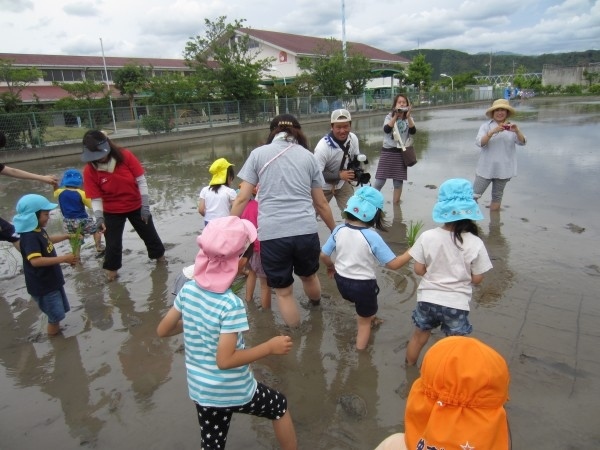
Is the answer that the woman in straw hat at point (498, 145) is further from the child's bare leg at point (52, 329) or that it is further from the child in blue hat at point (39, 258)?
the child's bare leg at point (52, 329)

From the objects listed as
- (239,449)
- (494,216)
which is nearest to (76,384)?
(239,449)

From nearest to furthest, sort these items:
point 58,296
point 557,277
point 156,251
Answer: point 58,296, point 557,277, point 156,251

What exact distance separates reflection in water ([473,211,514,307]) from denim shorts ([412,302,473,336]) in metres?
1.28

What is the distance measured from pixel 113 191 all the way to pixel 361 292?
3005 millimetres

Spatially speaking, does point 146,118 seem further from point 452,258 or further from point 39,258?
point 452,258

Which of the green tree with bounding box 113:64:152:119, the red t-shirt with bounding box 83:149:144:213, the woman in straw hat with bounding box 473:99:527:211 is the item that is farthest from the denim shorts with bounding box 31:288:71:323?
the green tree with bounding box 113:64:152:119

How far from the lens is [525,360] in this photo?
295cm

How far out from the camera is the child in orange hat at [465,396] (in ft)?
3.92

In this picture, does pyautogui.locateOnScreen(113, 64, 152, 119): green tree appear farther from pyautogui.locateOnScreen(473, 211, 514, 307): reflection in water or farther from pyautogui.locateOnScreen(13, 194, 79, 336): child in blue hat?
pyautogui.locateOnScreen(473, 211, 514, 307): reflection in water

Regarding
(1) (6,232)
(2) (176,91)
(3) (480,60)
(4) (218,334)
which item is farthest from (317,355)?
(3) (480,60)

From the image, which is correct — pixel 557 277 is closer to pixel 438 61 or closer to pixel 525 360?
pixel 525 360

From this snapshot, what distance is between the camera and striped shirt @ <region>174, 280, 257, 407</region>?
1.83 metres

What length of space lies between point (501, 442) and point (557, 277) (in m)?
3.48

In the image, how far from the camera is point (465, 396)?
1204 millimetres
